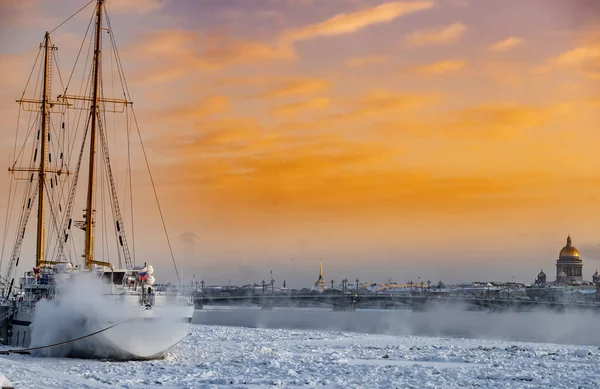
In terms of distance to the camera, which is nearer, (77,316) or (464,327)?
(77,316)

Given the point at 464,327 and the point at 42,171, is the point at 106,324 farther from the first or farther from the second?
the point at 464,327

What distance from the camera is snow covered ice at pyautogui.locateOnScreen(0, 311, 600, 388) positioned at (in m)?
30.9

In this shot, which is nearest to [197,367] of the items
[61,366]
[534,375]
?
[61,366]

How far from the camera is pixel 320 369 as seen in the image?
1420 inches

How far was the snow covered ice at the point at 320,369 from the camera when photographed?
101 feet

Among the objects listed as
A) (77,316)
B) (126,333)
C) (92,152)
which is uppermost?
(92,152)

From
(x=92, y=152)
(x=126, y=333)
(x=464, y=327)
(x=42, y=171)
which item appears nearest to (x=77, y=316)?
(x=126, y=333)

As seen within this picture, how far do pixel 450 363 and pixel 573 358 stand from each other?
812 centimetres

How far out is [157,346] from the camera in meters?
42.9

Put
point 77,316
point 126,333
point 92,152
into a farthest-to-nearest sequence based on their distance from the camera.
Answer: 1. point 92,152
2. point 77,316
3. point 126,333

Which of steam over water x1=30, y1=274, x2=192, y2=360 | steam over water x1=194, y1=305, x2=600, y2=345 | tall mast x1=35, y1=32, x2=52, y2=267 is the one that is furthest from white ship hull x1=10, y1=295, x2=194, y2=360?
steam over water x1=194, y1=305, x2=600, y2=345

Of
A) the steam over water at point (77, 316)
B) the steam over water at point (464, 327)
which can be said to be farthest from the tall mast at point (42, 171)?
the steam over water at point (464, 327)

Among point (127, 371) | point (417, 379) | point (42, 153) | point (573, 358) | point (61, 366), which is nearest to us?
point (417, 379)

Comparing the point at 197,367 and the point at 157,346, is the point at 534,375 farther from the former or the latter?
the point at 157,346
